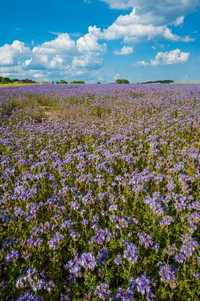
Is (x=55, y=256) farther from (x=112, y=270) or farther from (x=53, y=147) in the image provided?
(x=53, y=147)

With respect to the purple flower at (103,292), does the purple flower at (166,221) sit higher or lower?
higher

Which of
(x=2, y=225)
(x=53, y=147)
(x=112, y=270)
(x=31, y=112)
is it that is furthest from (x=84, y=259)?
(x=31, y=112)

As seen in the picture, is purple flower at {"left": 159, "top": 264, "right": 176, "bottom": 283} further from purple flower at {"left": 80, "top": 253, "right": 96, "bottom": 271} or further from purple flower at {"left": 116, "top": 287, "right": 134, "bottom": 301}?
purple flower at {"left": 80, "top": 253, "right": 96, "bottom": 271}

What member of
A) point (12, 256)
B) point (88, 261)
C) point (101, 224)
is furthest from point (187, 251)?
point (12, 256)

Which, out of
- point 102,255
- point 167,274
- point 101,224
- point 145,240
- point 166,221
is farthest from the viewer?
point 101,224

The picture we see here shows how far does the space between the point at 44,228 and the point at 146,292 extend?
1184 millimetres

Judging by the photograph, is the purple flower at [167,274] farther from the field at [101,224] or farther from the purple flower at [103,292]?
the purple flower at [103,292]

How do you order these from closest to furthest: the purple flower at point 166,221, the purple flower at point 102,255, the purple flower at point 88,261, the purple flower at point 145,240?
the purple flower at point 88,261
the purple flower at point 102,255
the purple flower at point 145,240
the purple flower at point 166,221

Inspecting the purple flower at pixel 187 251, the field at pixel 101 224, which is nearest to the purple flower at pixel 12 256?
the field at pixel 101 224

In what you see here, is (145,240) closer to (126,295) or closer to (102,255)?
(102,255)

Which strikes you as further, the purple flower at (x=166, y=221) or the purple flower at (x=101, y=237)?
the purple flower at (x=166, y=221)

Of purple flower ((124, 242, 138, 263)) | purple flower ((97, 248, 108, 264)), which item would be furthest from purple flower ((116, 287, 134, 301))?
purple flower ((97, 248, 108, 264))

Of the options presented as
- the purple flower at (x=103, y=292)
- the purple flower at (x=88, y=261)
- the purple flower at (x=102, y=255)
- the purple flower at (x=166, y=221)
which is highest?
the purple flower at (x=166, y=221)

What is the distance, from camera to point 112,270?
2.56 m
